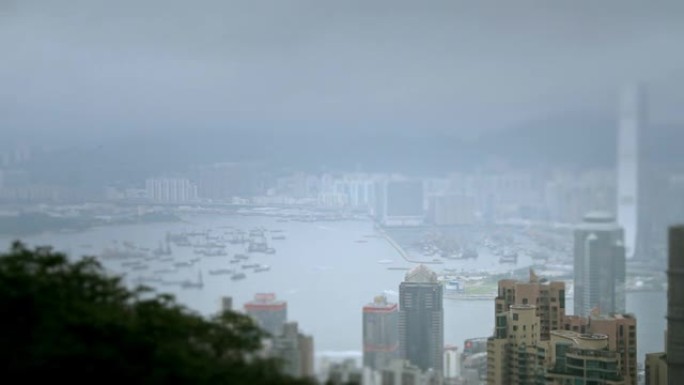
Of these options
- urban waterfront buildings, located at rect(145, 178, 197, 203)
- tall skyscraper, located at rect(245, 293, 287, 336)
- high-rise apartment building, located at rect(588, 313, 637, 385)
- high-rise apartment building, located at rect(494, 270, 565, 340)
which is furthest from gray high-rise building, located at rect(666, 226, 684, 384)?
urban waterfront buildings, located at rect(145, 178, 197, 203)

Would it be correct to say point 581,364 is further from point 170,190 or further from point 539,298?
point 170,190

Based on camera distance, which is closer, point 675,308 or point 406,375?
point 406,375

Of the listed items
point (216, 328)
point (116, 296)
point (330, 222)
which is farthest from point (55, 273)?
point (330, 222)

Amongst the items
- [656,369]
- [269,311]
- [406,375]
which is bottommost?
[656,369]

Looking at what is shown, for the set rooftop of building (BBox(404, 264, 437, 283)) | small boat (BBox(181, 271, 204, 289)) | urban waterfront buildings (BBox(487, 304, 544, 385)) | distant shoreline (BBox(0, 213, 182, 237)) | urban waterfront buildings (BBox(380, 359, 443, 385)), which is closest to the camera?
urban waterfront buildings (BBox(380, 359, 443, 385))

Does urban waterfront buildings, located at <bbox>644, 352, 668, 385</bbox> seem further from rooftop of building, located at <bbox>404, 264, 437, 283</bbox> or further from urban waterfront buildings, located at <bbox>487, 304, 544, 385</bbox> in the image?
rooftop of building, located at <bbox>404, 264, 437, 283</bbox>

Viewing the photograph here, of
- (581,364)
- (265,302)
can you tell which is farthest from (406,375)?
(581,364)
